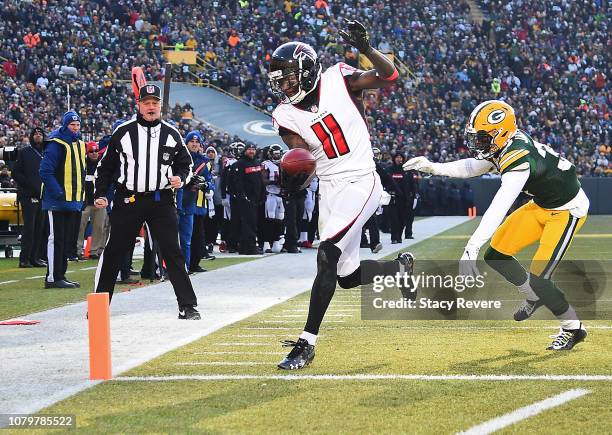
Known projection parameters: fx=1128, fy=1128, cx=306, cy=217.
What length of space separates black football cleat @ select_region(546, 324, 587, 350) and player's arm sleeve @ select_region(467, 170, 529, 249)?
91 centimetres

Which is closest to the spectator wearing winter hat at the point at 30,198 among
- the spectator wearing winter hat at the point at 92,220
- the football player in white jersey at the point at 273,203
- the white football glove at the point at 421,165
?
the spectator wearing winter hat at the point at 92,220

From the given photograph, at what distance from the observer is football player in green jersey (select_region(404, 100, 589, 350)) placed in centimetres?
722

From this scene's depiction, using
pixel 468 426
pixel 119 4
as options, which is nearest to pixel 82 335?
pixel 468 426

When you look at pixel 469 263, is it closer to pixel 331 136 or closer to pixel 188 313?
pixel 331 136

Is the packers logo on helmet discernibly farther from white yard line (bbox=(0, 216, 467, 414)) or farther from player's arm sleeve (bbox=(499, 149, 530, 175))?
white yard line (bbox=(0, 216, 467, 414))

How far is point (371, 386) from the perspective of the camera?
19.3 ft

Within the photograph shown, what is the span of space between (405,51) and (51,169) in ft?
102

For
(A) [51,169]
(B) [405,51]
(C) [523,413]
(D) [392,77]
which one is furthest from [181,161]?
(B) [405,51]

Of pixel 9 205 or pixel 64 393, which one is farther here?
pixel 9 205

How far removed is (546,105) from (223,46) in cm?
1180

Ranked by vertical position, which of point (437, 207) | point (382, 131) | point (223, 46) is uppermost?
point (223, 46)

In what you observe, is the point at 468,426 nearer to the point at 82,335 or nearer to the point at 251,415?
the point at 251,415

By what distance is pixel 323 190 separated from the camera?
6980mm

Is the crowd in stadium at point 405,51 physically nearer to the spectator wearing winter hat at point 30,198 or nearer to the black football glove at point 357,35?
the spectator wearing winter hat at point 30,198
